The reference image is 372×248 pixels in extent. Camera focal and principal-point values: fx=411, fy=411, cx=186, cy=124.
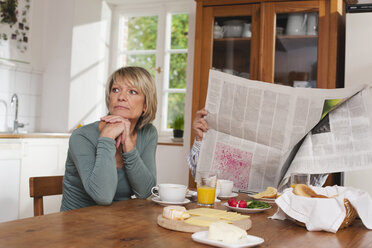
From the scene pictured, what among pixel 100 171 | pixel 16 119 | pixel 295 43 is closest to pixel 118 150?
pixel 100 171

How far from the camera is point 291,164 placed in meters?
1.43

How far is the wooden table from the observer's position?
2.47 feet

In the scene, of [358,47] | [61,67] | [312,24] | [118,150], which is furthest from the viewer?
[61,67]

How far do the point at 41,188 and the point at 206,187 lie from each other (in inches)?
22.9

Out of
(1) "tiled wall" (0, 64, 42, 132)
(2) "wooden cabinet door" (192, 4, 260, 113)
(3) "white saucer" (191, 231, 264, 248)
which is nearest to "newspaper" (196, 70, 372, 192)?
(3) "white saucer" (191, 231, 264, 248)

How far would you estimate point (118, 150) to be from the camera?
146cm

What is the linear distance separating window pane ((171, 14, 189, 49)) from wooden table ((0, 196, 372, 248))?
2824mm

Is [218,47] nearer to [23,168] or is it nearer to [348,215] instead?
[23,168]

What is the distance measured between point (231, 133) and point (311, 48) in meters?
1.31

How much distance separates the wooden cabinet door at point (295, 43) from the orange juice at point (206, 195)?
1.61 m

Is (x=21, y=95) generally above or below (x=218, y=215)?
above

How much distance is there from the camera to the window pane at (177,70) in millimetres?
3676

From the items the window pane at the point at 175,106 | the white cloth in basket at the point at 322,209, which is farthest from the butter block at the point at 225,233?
the window pane at the point at 175,106

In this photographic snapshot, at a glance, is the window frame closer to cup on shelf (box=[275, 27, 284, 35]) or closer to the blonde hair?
cup on shelf (box=[275, 27, 284, 35])
